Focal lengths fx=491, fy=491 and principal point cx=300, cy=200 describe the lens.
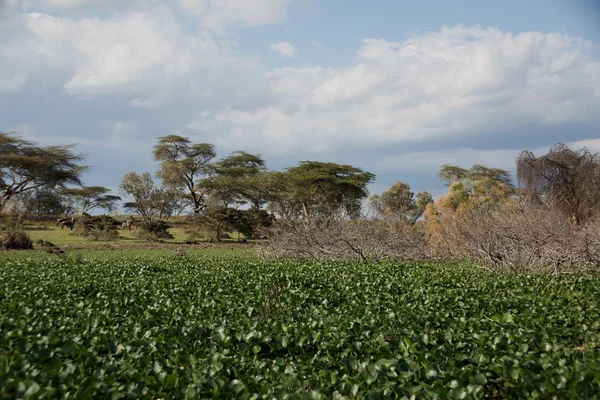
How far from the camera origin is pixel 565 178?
24.9 metres

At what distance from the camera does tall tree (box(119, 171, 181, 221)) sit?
46.5 metres

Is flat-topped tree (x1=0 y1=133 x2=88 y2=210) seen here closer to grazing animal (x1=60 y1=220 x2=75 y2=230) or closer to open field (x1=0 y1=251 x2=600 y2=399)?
grazing animal (x1=60 y1=220 x2=75 y2=230)

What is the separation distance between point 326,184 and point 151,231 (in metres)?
12.5

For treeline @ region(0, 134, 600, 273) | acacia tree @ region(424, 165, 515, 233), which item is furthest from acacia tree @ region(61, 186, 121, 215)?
acacia tree @ region(424, 165, 515, 233)

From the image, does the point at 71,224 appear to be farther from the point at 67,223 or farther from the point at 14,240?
the point at 14,240

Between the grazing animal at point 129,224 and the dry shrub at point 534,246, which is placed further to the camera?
the grazing animal at point 129,224

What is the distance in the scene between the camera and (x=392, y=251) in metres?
16.0

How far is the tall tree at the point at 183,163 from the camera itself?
43.9 metres

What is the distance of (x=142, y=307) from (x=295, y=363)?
3.19 m

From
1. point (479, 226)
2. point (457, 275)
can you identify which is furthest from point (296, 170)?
point (457, 275)

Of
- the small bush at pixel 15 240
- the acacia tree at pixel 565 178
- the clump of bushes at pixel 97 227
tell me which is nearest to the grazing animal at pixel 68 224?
the clump of bushes at pixel 97 227

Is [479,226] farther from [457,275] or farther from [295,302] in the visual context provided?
[295,302]

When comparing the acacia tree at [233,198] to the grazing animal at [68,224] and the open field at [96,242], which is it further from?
the grazing animal at [68,224]

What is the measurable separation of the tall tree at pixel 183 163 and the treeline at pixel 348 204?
10cm
